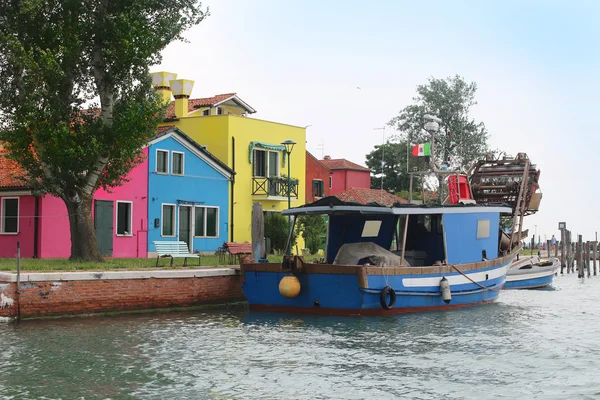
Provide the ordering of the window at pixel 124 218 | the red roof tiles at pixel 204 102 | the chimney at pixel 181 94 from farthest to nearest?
the red roof tiles at pixel 204 102, the chimney at pixel 181 94, the window at pixel 124 218

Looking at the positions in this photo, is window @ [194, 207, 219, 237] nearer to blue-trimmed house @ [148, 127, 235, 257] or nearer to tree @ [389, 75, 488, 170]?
blue-trimmed house @ [148, 127, 235, 257]

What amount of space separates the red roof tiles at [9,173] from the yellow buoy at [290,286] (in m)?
12.4

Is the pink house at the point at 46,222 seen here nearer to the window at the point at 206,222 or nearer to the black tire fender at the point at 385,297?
the window at the point at 206,222

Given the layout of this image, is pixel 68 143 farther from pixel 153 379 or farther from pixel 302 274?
pixel 153 379

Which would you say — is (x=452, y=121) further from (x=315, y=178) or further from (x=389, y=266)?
(x=389, y=266)

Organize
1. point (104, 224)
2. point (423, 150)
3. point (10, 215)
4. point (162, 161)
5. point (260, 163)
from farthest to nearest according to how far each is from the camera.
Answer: point (260, 163) → point (162, 161) → point (104, 224) → point (10, 215) → point (423, 150)

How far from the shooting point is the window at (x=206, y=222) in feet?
126

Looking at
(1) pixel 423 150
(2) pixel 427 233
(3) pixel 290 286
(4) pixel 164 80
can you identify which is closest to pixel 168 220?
(4) pixel 164 80

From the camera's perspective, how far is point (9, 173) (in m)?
31.9

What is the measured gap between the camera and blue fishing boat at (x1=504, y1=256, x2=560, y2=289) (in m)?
36.9

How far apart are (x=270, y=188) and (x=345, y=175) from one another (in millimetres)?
25720

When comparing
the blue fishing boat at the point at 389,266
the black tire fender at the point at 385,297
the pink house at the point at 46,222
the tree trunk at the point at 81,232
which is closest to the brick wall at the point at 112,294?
the blue fishing boat at the point at 389,266

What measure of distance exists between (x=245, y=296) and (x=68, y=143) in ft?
23.8

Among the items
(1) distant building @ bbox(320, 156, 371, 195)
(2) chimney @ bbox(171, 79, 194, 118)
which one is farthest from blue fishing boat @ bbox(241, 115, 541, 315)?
(1) distant building @ bbox(320, 156, 371, 195)
